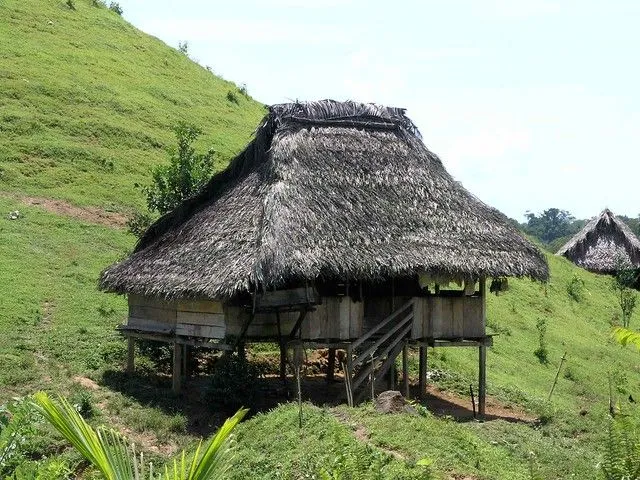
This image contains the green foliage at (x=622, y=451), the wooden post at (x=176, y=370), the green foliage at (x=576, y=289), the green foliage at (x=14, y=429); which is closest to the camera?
the green foliage at (x=14, y=429)

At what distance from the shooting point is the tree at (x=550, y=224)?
329 feet

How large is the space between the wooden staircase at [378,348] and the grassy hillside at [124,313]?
92.2 inches

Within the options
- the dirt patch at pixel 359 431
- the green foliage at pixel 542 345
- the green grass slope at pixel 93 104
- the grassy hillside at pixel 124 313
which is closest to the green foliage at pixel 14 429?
the grassy hillside at pixel 124 313

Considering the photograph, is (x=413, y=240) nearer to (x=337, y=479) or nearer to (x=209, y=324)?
(x=209, y=324)

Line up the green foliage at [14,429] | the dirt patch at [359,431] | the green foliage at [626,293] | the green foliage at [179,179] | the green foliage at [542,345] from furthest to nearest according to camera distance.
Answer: the green foliage at [626,293] → the green foliage at [542,345] → the green foliage at [179,179] → the dirt patch at [359,431] → the green foliage at [14,429]

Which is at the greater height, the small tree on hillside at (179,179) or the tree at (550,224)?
the tree at (550,224)

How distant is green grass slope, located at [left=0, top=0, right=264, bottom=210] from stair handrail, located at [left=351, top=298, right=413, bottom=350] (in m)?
14.2

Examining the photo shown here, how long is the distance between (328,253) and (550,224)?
3636 inches

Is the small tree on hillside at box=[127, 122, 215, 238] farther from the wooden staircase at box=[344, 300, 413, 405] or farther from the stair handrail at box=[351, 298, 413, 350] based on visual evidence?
the stair handrail at box=[351, 298, 413, 350]

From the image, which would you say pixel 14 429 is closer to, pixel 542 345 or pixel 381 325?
pixel 381 325

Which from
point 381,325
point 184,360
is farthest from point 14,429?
point 184,360

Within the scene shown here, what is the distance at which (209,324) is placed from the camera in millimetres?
17156

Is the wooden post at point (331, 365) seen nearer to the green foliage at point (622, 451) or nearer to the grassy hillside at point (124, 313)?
the grassy hillside at point (124, 313)

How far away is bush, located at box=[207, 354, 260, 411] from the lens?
16.3 m
